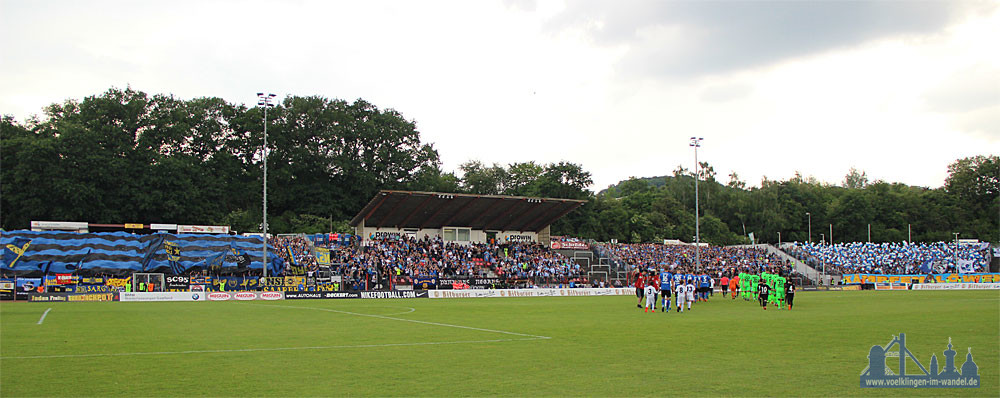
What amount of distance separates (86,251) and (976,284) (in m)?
64.2

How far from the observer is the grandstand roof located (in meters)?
56.2

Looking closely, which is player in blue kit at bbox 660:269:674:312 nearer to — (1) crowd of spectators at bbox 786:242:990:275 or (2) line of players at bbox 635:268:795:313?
(2) line of players at bbox 635:268:795:313

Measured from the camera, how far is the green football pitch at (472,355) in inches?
377

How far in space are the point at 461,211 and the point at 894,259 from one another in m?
40.0

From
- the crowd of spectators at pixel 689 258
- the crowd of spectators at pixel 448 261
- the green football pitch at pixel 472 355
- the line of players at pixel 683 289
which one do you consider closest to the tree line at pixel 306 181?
the crowd of spectators at pixel 448 261

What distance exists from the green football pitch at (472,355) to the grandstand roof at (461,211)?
111 feet

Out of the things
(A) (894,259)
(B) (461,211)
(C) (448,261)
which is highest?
(B) (461,211)

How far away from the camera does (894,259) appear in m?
67.4

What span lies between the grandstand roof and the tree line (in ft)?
46.5

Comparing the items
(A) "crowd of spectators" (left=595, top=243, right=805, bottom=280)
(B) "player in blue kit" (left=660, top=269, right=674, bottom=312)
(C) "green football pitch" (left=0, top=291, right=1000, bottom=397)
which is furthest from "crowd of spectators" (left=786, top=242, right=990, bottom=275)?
(C) "green football pitch" (left=0, top=291, right=1000, bottom=397)

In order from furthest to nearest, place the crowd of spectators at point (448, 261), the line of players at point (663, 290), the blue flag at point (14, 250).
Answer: the crowd of spectators at point (448, 261) < the blue flag at point (14, 250) < the line of players at point (663, 290)
